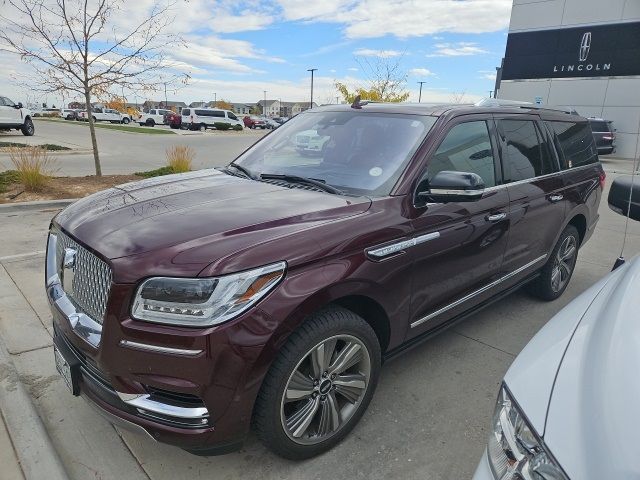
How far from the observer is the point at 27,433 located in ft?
7.97

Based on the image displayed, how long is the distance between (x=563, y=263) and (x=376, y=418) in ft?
9.59

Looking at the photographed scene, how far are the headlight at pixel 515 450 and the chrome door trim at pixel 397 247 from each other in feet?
3.32

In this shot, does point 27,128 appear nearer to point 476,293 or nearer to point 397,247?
point 476,293

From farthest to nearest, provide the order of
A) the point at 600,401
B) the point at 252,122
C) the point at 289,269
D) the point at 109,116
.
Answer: the point at 109,116 → the point at 252,122 → the point at 289,269 → the point at 600,401

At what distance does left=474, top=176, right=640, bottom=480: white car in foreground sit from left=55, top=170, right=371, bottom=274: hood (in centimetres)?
115

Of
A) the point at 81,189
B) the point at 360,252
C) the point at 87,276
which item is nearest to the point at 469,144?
the point at 360,252

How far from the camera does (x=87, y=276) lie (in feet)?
7.09

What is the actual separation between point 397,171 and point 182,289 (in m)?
1.49

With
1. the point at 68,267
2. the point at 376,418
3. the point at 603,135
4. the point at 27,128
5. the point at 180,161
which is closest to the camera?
the point at 68,267

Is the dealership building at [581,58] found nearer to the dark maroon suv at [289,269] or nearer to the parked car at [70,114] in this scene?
the dark maroon suv at [289,269]

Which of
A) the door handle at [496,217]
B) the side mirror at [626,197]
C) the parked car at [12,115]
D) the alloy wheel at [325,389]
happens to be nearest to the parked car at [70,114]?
the parked car at [12,115]

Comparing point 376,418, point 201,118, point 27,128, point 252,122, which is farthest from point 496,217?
point 252,122

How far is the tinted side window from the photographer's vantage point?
9.58ft

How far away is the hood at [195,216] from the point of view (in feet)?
6.62
